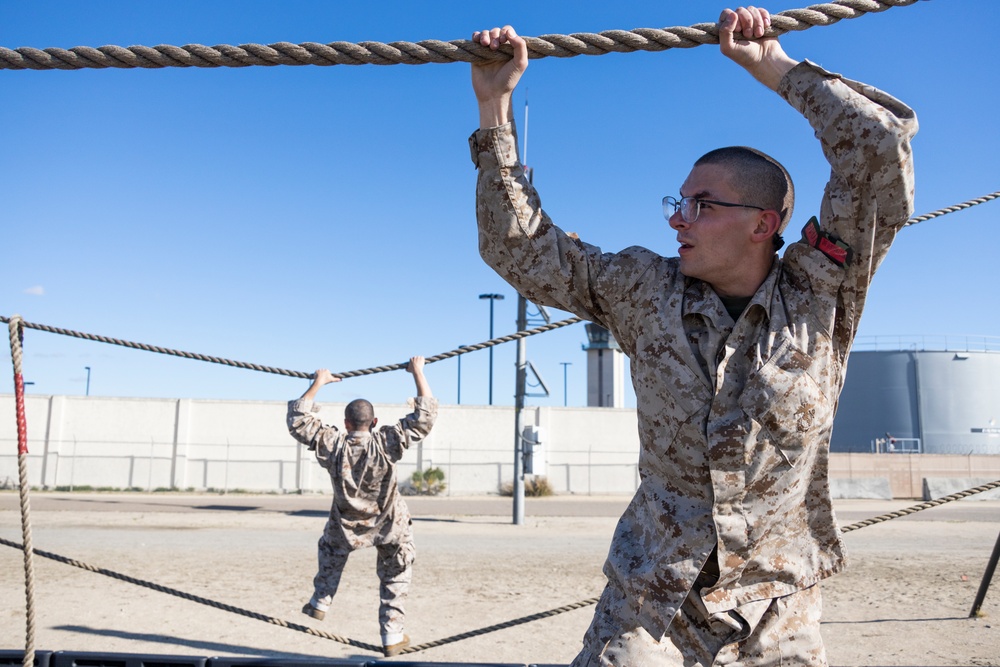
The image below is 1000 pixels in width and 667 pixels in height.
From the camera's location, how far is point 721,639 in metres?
1.98

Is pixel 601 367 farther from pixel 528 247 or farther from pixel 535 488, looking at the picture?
pixel 528 247

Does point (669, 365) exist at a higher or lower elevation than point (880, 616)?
higher

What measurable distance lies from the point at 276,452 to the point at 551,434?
1127 cm

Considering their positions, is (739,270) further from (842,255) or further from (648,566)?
(648,566)

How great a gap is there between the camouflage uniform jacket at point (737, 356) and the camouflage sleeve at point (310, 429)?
4577mm

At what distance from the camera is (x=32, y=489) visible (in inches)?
1196

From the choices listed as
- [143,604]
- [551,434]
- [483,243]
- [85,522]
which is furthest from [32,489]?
[483,243]

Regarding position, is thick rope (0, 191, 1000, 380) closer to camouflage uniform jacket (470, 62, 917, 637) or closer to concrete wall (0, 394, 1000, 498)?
camouflage uniform jacket (470, 62, 917, 637)

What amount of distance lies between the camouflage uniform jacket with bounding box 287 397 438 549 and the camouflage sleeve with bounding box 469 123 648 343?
14.6ft

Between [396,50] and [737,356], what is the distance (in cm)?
127

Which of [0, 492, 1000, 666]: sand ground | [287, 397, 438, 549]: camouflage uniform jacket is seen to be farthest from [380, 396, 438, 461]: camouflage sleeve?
[0, 492, 1000, 666]: sand ground

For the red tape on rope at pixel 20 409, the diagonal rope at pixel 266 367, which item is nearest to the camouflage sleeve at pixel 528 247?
the diagonal rope at pixel 266 367

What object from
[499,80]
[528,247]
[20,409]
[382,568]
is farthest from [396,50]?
[382,568]

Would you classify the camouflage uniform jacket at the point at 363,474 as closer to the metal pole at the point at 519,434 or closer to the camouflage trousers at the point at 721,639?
the camouflage trousers at the point at 721,639
